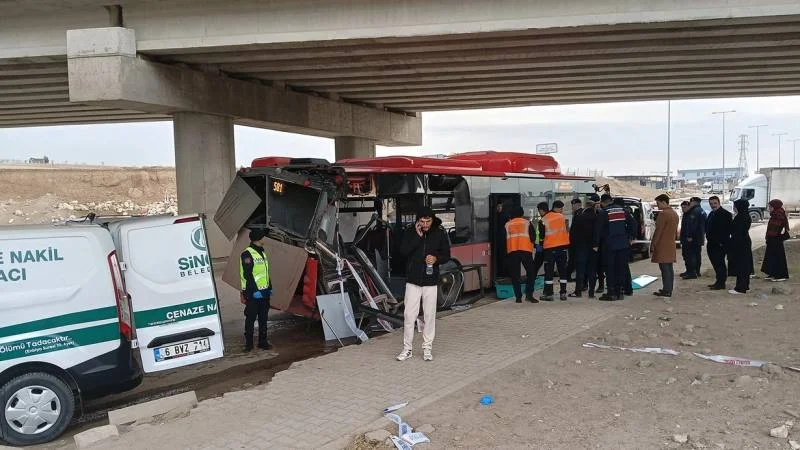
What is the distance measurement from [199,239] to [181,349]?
3.75 feet

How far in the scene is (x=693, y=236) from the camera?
40.6 feet

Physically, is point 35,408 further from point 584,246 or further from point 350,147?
point 350,147

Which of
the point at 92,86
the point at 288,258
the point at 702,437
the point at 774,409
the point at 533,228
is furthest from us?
the point at 92,86

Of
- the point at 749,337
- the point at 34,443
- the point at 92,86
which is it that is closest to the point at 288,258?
the point at 34,443

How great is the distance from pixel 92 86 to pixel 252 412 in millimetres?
12082

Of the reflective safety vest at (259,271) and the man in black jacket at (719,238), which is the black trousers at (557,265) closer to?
the man in black jacket at (719,238)

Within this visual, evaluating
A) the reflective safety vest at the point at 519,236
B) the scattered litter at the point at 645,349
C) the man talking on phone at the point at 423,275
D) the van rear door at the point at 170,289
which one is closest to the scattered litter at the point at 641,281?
the reflective safety vest at the point at 519,236

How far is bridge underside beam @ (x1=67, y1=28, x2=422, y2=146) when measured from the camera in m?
14.1

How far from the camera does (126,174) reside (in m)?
58.8

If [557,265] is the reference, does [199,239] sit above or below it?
above

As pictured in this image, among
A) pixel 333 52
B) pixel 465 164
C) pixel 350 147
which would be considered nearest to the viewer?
pixel 465 164

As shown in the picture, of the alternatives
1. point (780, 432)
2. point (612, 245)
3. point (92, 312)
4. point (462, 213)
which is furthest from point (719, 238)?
point (92, 312)

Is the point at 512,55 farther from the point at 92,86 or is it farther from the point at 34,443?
the point at 34,443

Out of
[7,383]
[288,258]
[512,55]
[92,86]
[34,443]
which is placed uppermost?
[512,55]
